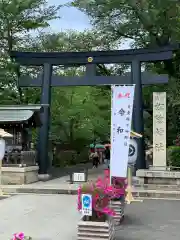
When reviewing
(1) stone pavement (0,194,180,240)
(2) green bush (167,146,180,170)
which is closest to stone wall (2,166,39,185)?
(1) stone pavement (0,194,180,240)

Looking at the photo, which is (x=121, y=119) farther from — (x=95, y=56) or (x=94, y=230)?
(x=95, y=56)

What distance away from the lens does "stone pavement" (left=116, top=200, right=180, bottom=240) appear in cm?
808

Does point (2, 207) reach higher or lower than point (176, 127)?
lower

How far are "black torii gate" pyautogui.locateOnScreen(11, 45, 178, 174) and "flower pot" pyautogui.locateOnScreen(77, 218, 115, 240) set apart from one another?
467 inches

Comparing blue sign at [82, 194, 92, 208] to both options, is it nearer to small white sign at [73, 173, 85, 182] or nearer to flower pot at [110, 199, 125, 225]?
flower pot at [110, 199, 125, 225]

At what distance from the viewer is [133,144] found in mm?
13516

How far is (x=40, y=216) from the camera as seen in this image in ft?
33.3

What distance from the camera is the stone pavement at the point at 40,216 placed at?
8.19 metres

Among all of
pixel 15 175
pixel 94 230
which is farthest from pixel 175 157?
pixel 94 230

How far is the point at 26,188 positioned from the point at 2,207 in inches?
145

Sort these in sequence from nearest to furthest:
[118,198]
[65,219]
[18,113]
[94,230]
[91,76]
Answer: [94,230] → [118,198] → [65,219] → [18,113] → [91,76]

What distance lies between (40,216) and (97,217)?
11.4 ft

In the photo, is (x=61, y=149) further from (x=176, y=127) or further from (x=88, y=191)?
(x=88, y=191)

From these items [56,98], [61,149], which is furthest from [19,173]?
[61,149]
